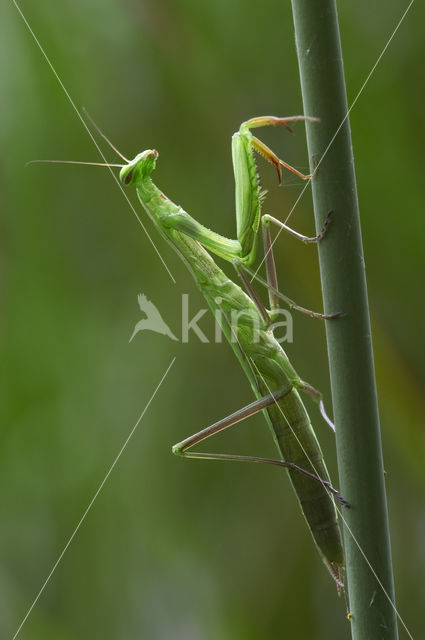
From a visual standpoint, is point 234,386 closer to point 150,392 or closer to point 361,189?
point 150,392

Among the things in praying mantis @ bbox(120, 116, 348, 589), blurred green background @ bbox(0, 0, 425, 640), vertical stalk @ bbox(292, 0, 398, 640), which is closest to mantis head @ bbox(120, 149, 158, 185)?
praying mantis @ bbox(120, 116, 348, 589)

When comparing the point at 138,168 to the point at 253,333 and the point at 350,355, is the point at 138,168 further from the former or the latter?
the point at 350,355

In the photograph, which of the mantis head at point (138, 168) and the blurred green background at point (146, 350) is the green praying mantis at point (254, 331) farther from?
the blurred green background at point (146, 350)

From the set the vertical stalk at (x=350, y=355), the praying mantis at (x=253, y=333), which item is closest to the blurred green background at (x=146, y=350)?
the praying mantis at (x=253, y=333)

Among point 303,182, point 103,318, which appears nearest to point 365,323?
point 303,182

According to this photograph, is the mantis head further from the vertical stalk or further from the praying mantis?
the vertical stalk

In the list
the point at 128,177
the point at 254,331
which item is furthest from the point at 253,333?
the point at 128,177
